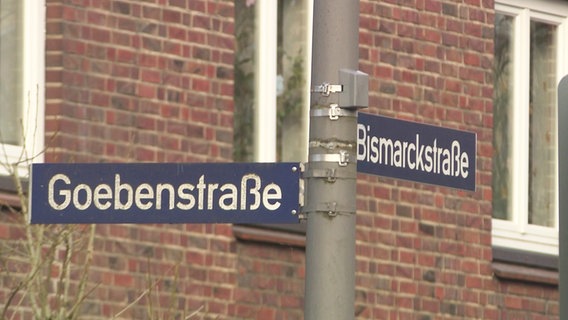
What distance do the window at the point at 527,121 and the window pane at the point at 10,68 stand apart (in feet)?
14.1

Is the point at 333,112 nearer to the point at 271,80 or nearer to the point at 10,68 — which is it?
the point at 10,68

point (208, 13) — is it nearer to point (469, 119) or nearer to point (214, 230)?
point (214, 230)

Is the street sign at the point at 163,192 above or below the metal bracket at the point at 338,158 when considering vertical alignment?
below

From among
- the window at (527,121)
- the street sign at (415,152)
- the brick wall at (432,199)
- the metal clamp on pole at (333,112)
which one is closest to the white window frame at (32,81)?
the brick wall at (432,199)

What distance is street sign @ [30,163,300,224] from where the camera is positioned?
6.50m

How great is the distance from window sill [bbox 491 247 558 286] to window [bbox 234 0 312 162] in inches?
74.1

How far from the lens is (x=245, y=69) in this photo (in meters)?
11.5

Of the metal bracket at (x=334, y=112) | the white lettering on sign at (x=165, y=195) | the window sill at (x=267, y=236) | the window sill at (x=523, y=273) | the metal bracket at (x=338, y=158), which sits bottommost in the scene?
the window sill at (x=523, y=273)

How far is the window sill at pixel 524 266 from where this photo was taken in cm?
1273

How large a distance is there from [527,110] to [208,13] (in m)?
3.49

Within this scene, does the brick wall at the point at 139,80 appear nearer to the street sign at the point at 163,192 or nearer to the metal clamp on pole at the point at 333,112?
the street sign at the point at 163,192

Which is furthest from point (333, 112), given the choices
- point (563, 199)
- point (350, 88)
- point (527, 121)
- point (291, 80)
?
point (527, 121)

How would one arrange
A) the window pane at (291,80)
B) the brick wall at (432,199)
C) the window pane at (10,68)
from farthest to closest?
the brick wall at (432,199), the window pane at (291,80), the window pane at (10,68)

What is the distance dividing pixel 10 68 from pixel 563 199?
5448 millimetres
